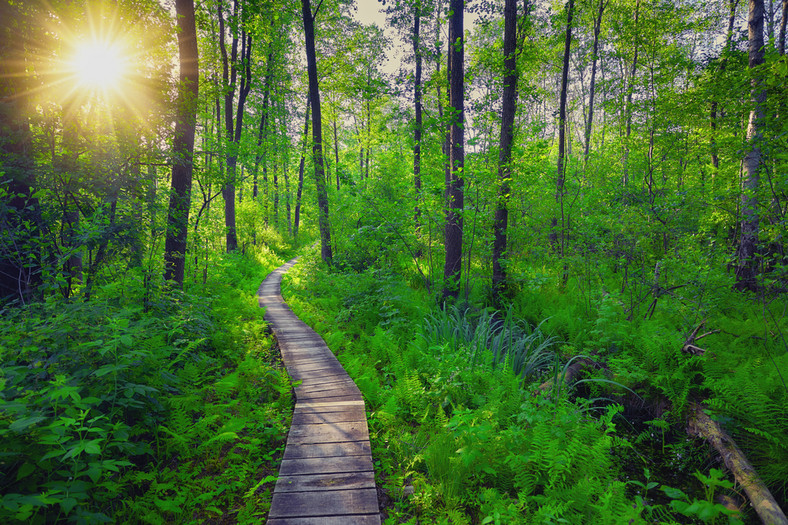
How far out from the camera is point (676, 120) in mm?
9742

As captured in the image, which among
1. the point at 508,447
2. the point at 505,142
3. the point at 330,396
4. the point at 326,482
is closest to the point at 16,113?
the point at 330,396

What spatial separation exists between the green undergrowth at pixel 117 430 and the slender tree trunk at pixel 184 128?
7.91 feet

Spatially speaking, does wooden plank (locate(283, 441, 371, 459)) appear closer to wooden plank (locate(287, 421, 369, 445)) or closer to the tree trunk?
wooden plank (locate(287, 421, 369, 445))

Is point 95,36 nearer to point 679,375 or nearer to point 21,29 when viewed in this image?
point 21,29

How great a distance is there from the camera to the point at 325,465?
125 inches

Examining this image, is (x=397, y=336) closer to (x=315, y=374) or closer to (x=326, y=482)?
(x=315, y=374)

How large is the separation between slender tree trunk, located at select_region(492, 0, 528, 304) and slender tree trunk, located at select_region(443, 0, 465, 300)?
3.25 feet

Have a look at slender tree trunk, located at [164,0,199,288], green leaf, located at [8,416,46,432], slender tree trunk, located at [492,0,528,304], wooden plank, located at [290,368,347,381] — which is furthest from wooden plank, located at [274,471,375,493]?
slender tree trunk, located at [492,0,528,304]

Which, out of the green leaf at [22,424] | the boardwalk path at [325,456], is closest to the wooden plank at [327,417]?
the boardwalk path at [325,456]

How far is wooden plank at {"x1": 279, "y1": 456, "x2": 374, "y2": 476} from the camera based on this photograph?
3.10 m

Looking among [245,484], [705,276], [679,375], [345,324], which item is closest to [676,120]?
[705,276]

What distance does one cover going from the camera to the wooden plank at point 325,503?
8.60 feet

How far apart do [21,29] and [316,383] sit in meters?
6.99

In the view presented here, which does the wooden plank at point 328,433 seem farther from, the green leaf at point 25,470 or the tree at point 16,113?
the tree at point 16,113
